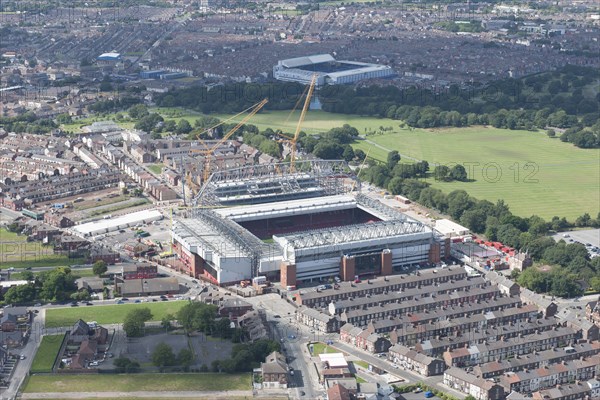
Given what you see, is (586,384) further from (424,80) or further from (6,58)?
(6,58)

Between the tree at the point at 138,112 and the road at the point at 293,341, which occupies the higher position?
the tree at the point at 138,112

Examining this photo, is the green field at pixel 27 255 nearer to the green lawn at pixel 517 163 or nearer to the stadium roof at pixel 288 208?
the stadium roof at pixel 288 208

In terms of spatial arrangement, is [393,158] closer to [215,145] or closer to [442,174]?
[442,174]

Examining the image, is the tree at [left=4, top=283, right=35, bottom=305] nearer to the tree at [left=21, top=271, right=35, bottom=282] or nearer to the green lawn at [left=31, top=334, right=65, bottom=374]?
the tree at [left=21, top=271, right=35, bottom=282]

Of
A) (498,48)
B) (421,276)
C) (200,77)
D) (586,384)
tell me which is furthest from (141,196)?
(498,48)

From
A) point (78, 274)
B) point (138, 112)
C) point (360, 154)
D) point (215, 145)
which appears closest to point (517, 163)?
point (360, 154)

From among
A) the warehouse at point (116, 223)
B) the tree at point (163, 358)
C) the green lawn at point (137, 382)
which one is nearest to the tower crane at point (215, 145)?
the warehouse at point (116, 223)

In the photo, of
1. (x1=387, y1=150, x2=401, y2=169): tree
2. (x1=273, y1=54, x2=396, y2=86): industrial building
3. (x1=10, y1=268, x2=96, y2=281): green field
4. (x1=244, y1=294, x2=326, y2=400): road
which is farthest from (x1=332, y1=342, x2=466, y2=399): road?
(x1=273, y1=54, x2=396, y2=86): industrial building
